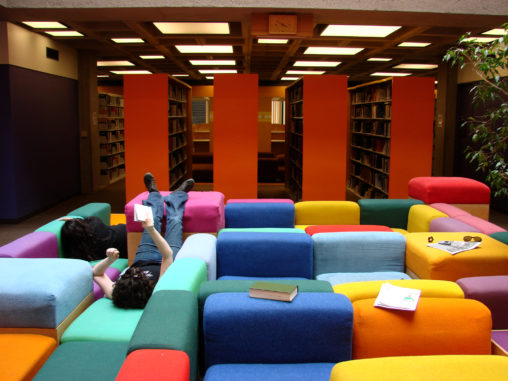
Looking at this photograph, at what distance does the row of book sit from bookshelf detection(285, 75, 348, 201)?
49.7 inches

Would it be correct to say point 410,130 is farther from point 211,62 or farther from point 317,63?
point 211,62

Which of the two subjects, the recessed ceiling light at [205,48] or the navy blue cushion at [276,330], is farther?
the recessed ceiling light at [205,48]

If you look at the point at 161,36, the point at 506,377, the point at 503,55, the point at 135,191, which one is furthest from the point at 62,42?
the point at 506,377

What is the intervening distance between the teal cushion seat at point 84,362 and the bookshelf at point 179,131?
6.88 metres

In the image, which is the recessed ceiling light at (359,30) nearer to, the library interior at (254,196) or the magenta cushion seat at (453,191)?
the library interior at (254,196)

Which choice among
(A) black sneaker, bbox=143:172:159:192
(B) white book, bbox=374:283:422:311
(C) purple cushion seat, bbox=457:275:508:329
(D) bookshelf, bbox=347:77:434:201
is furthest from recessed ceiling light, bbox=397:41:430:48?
(B) white book, bbox=374:283:422:311

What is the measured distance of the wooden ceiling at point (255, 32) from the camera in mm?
6551

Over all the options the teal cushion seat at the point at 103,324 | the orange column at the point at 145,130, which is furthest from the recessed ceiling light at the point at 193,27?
the teal cushion seat at the point at 103,324

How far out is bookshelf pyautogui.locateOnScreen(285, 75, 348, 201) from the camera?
8141 mm

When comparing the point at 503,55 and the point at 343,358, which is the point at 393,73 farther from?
the point at 343,358

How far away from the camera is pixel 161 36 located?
27.4 feet

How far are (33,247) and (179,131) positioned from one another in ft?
22.1

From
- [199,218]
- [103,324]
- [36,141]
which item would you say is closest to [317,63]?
[36,141]

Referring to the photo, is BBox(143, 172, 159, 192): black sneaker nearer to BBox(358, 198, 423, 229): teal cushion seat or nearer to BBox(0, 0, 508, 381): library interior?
BBox(0, 0, 508, 381): library interior
